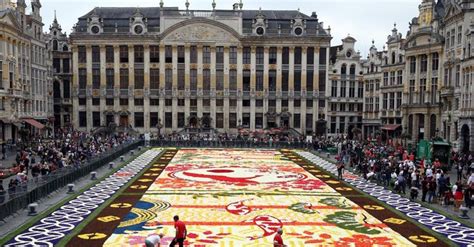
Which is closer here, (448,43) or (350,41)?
(448,43)

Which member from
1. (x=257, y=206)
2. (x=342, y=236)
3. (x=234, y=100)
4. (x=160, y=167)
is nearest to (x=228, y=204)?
(x=257, y=206)

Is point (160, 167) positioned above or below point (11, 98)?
below

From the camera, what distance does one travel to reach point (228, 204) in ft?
84.2

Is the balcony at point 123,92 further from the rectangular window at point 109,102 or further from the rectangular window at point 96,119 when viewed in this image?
the rectangular window at point 96,119

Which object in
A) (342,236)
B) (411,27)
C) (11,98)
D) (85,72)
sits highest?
(411,27)

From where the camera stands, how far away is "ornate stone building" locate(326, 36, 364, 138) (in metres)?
86.7

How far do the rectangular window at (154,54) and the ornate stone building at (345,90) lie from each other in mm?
31232

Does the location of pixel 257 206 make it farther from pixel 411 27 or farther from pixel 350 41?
pixel 350 41

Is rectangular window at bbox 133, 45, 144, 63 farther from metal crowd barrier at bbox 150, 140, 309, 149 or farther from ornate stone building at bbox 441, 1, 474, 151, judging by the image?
ornate stone building at bbox 441, 1, 474, 151

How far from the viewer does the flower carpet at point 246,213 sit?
19188 mm

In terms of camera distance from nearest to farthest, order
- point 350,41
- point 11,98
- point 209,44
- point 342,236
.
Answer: point 342,236 < point 11,98 < point 209,44 < point 350,41

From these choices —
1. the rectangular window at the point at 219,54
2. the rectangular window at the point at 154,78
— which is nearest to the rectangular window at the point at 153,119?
the rectangular window at the point at 154,78

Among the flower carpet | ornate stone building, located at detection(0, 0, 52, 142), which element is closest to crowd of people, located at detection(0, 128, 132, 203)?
the flower carpet

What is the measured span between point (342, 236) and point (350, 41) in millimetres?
70960
